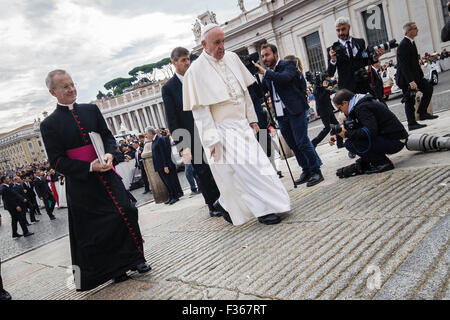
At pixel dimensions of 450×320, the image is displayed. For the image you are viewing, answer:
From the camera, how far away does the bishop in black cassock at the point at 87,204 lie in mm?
3186

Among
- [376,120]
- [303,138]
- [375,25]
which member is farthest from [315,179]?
[375,25]

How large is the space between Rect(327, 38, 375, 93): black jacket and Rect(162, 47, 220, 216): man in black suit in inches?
89.6

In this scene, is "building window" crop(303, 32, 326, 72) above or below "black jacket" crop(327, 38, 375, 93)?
above

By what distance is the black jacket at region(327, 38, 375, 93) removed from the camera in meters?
5.25

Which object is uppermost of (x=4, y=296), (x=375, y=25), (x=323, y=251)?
(x=375, y=25)

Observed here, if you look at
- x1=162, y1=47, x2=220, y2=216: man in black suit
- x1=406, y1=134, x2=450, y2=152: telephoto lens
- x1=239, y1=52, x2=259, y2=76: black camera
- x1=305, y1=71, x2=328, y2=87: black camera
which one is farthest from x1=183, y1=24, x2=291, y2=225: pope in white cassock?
x1=305, y1=71, x2=328, y2=87: black camera

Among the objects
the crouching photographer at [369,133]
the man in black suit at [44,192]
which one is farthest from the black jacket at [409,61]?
the man in black suit at [44,192]

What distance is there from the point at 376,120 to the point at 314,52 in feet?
101

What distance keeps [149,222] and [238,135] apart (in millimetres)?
3385

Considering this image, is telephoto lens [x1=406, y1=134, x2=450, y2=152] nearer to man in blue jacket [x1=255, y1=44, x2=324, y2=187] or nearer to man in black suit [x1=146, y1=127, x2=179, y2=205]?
man in blue jacket [x1=255, y1=44, x2=324, y2=187]

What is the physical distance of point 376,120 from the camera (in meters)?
4.36

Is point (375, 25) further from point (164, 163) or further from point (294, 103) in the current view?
point (294, 103)

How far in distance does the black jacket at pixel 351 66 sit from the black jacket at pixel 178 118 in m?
2.36
